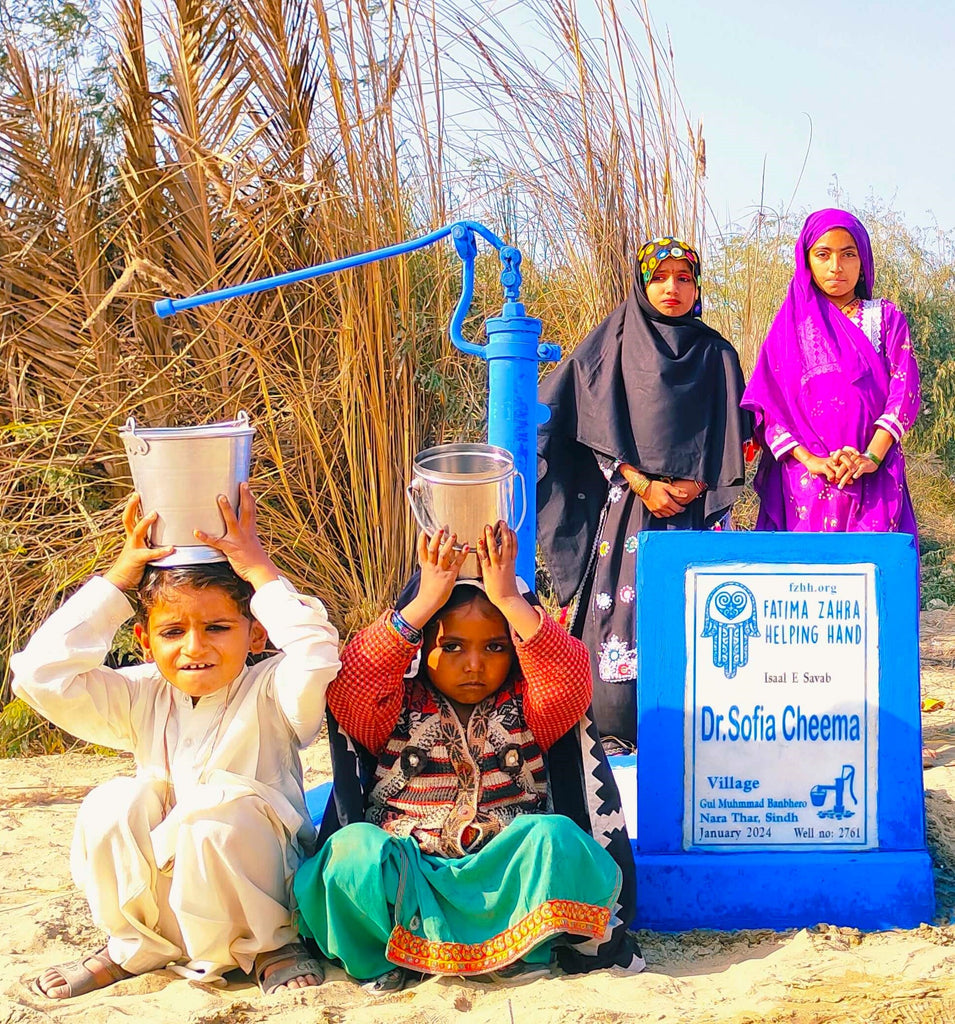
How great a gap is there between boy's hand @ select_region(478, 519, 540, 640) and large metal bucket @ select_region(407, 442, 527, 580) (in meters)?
0.03

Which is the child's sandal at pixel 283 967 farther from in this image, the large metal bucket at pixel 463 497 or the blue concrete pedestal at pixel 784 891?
the large metal bucket at pixel 463 497

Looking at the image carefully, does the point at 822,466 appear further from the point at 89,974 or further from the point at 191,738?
the point at 89,974

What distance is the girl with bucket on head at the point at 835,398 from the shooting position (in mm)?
3469

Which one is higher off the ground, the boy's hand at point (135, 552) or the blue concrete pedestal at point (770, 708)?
the boy's hand at point (135, 552)

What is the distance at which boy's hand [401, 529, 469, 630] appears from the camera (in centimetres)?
233

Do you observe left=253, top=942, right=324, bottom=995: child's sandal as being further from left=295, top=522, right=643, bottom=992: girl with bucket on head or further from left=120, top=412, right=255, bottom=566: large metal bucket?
left=120, top=412, right=255, bottom=566: large metal bucket

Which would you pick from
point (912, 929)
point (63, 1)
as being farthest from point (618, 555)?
point (63, 1)

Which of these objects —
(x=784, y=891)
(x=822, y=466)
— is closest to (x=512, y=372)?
(x=822, y=466)

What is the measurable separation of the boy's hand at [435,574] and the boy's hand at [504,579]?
6 centimetres

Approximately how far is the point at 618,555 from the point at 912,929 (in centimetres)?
158

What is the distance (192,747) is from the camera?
2.42m

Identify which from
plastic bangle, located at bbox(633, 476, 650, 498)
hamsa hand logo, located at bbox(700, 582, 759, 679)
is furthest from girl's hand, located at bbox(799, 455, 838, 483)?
hamsa hand logo, located at bbox(700, 582, 759, 679)

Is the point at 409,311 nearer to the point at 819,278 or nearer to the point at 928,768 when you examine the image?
the point at 819,278

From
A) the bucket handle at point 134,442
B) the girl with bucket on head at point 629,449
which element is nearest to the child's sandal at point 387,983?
the bucket handle at point 134,442
